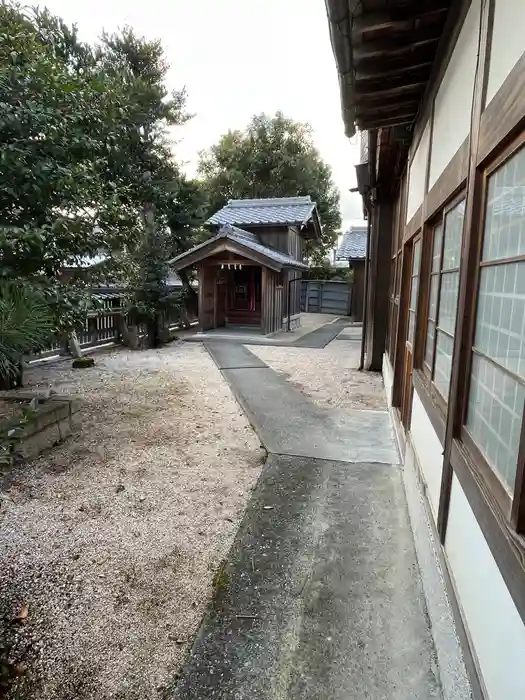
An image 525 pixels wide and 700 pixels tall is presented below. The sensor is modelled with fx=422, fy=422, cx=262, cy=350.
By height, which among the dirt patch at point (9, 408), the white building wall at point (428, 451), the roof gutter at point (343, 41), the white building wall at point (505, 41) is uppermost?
the roof gutter at point (343, 41)

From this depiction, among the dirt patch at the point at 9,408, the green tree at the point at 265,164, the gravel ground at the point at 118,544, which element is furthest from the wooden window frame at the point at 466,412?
the green tree at the point at 265,164

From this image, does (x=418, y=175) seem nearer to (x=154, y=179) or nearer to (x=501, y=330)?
(x=501, y=330)

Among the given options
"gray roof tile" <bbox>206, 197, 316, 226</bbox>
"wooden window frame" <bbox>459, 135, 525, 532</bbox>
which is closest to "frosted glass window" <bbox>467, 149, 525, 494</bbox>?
"wooden window frame" <bbox>459, 135, 525, 532</bbox>

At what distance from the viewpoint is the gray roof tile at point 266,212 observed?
15.4 meters

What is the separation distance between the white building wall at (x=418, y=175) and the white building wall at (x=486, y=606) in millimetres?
2697

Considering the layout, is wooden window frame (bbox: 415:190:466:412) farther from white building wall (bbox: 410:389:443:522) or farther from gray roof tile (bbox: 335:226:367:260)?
gray roof tile (bbox: 335:226:367:260)

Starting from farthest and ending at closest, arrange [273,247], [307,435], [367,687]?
[273,247]
[307,435]
[367,687]

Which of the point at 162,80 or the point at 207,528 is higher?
the point at 162,80

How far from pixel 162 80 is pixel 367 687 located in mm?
14520

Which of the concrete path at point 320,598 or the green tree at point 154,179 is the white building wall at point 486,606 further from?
the green tree at point 154,179

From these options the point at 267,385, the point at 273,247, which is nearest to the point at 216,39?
the point at 273,247

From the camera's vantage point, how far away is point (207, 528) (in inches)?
116

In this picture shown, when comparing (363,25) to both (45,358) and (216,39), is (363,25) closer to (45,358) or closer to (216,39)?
(45,358)

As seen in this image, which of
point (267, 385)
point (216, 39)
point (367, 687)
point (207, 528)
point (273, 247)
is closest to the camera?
point (367, 687)
